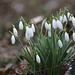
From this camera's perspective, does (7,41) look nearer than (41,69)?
No

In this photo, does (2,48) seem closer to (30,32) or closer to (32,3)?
(30,32)

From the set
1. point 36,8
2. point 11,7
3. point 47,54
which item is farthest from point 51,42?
point 11,7

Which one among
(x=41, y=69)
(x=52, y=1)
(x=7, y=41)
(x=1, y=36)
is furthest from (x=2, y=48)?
(x=52, y=1)

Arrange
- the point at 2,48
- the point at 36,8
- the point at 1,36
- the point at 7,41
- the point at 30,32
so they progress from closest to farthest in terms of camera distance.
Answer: the point at 30,32, the point at 2,48, the point at 7,41, the point at 1,36, the point at 36,8

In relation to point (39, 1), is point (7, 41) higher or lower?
lower

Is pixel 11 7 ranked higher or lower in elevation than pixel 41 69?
higher

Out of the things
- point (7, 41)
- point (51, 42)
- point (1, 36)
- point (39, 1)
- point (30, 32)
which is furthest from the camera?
point (39, 1)

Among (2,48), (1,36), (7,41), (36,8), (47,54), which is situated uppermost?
(36,8)

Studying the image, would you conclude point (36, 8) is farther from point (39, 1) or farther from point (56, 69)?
point (56, 69)

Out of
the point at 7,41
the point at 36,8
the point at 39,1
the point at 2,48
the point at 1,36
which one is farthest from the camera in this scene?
the point at 39,1
